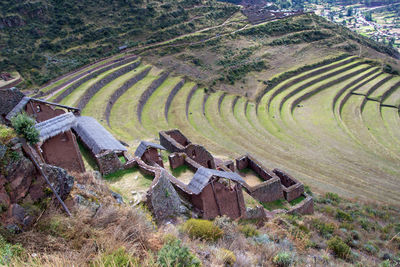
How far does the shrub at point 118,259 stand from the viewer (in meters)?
5.93

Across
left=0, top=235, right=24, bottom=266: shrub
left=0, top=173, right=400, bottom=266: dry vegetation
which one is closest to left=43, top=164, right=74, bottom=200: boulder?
left=0, top=173, right=400, bottom=266: dry vegetation

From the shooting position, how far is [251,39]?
55.3 metres

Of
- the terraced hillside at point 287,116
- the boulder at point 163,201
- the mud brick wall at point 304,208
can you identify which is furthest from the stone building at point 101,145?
the mud brick wall at point 304,208

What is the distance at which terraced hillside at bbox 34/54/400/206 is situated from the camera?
2627 cm

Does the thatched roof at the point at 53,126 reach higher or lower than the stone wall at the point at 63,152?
higher

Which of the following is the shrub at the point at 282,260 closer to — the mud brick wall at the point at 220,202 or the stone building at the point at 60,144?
the mud brick wall at the point at 220,202

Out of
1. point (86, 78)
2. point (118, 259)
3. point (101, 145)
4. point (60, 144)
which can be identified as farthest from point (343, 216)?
point (86, 78)

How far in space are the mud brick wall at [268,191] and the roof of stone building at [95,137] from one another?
779 cm

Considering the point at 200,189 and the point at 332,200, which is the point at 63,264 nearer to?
the point at 200,189

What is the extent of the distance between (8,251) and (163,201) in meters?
5.88

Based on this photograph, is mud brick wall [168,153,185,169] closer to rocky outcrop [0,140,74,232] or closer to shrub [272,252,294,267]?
rocky outcrop [0,140,74,232]

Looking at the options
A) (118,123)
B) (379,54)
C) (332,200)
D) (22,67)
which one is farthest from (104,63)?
(379,54)

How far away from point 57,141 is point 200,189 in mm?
6178

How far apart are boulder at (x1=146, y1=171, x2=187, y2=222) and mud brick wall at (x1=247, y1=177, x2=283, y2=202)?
240 inches
